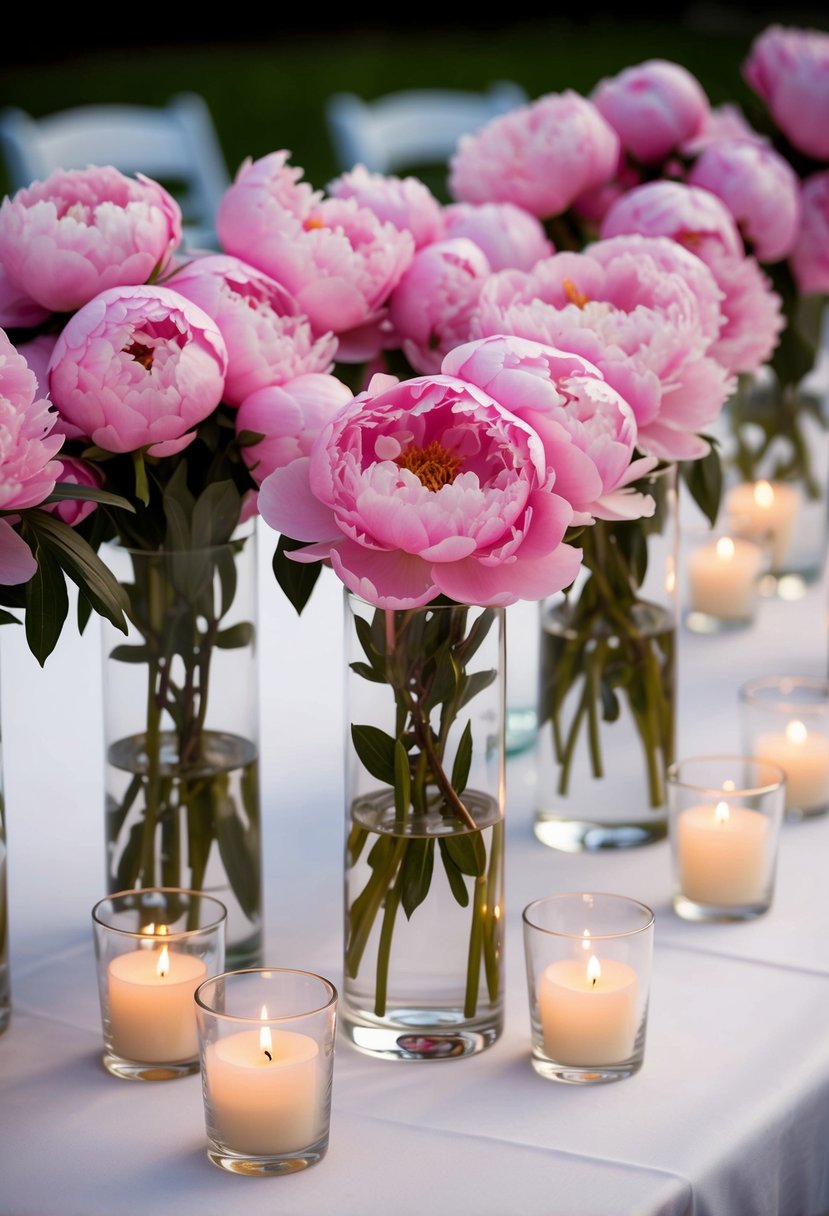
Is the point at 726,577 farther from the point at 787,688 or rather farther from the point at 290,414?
the point at 290,414

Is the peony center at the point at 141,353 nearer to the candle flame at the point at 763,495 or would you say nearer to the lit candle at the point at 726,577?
the lit candle at the point at 726,577

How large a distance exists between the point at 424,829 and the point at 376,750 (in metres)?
0.05

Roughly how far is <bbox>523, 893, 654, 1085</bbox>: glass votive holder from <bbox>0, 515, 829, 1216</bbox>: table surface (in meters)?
0.01

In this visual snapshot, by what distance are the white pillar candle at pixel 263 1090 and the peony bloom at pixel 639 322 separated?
37 centimetres

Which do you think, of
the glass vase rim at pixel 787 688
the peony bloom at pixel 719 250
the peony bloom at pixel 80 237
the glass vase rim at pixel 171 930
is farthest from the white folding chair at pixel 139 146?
the glass vase rim at pixel 171 930

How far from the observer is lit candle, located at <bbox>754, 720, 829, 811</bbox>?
1.15m


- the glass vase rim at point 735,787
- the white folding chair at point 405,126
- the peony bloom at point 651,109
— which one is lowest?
the glass vase rim at point 735,787

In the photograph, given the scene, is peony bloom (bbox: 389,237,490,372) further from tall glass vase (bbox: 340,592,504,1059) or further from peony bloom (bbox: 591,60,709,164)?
peony bloom (bbox: 591,60,709,164)

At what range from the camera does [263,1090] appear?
2.39 ft

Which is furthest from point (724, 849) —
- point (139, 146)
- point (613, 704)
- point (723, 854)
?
point (139, 146)

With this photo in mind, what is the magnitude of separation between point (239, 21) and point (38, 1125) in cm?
1030

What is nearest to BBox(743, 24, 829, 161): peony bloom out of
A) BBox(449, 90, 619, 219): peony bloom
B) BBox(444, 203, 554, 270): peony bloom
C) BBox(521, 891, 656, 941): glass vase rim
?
BBox(449, 90, 619, 219): peony bloom

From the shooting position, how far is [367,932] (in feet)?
2.79

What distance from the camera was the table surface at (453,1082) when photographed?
73cm
